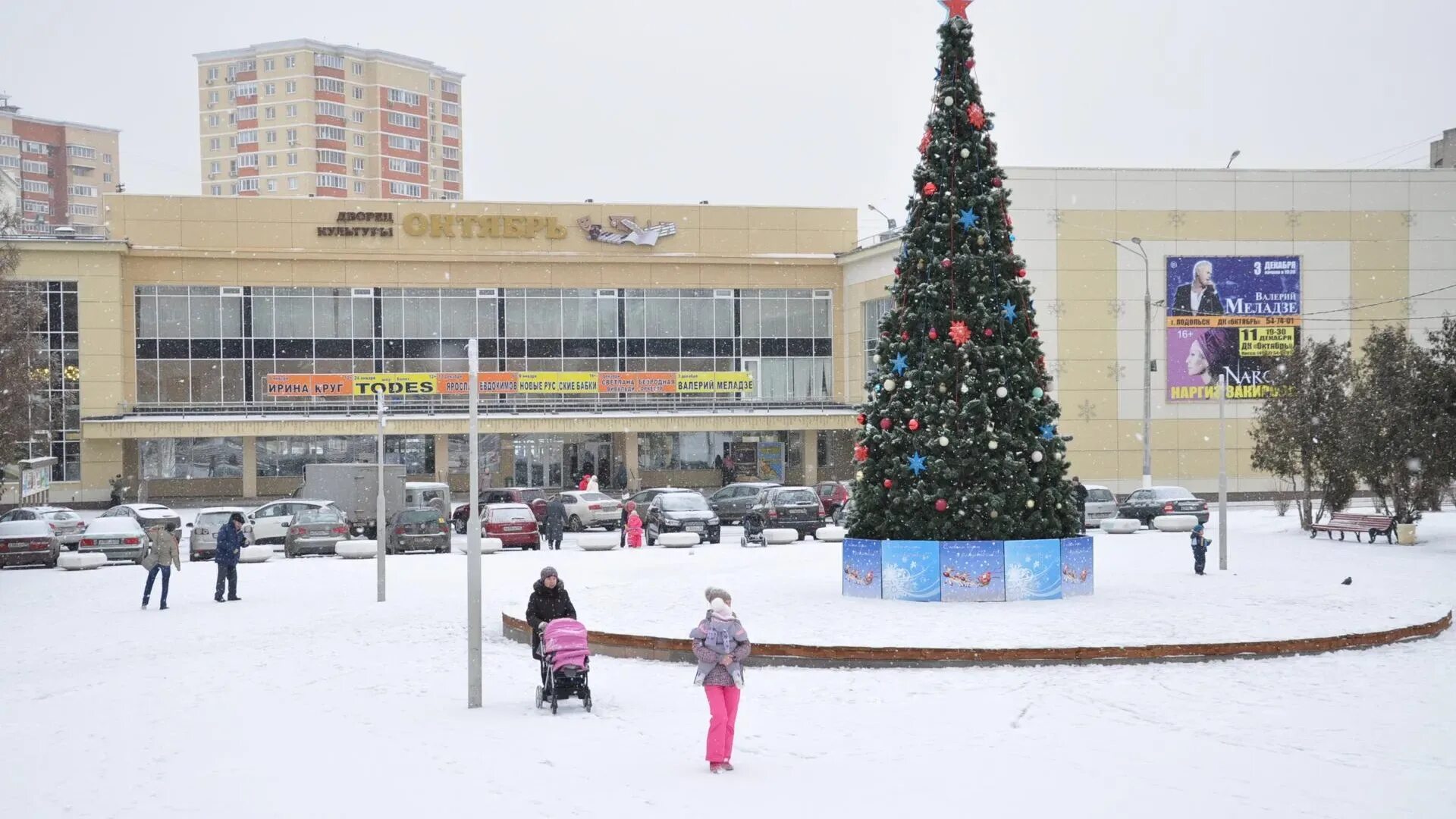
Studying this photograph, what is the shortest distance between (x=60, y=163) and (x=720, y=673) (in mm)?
164724

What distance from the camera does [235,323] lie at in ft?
209

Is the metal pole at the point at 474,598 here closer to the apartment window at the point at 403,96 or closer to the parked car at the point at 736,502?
the parked car at the point at 736,502

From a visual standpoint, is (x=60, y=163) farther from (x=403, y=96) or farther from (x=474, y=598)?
(x=474, y=598)

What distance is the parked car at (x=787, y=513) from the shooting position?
126ft

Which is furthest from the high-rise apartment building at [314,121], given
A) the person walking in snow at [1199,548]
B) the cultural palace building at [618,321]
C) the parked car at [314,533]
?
the person walking in snow at [1199,548]

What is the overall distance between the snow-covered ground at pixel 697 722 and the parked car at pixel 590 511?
19917 mm

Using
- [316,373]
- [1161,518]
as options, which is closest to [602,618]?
[1161,518]

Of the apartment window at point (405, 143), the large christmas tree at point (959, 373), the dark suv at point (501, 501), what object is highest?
the apartment window at point (405, 143)

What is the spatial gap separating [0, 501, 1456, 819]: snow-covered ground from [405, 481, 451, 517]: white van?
1842 cm

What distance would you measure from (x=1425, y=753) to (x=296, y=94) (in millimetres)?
144449

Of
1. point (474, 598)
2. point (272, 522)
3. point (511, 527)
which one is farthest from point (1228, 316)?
point (474, 598)

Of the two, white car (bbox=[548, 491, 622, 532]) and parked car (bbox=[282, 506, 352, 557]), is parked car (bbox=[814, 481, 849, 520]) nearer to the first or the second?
white car (bbox=[548, 491, 622, 532])

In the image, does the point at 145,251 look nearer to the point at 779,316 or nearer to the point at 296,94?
the point at 779,316

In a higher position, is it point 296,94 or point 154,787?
point 296,94
